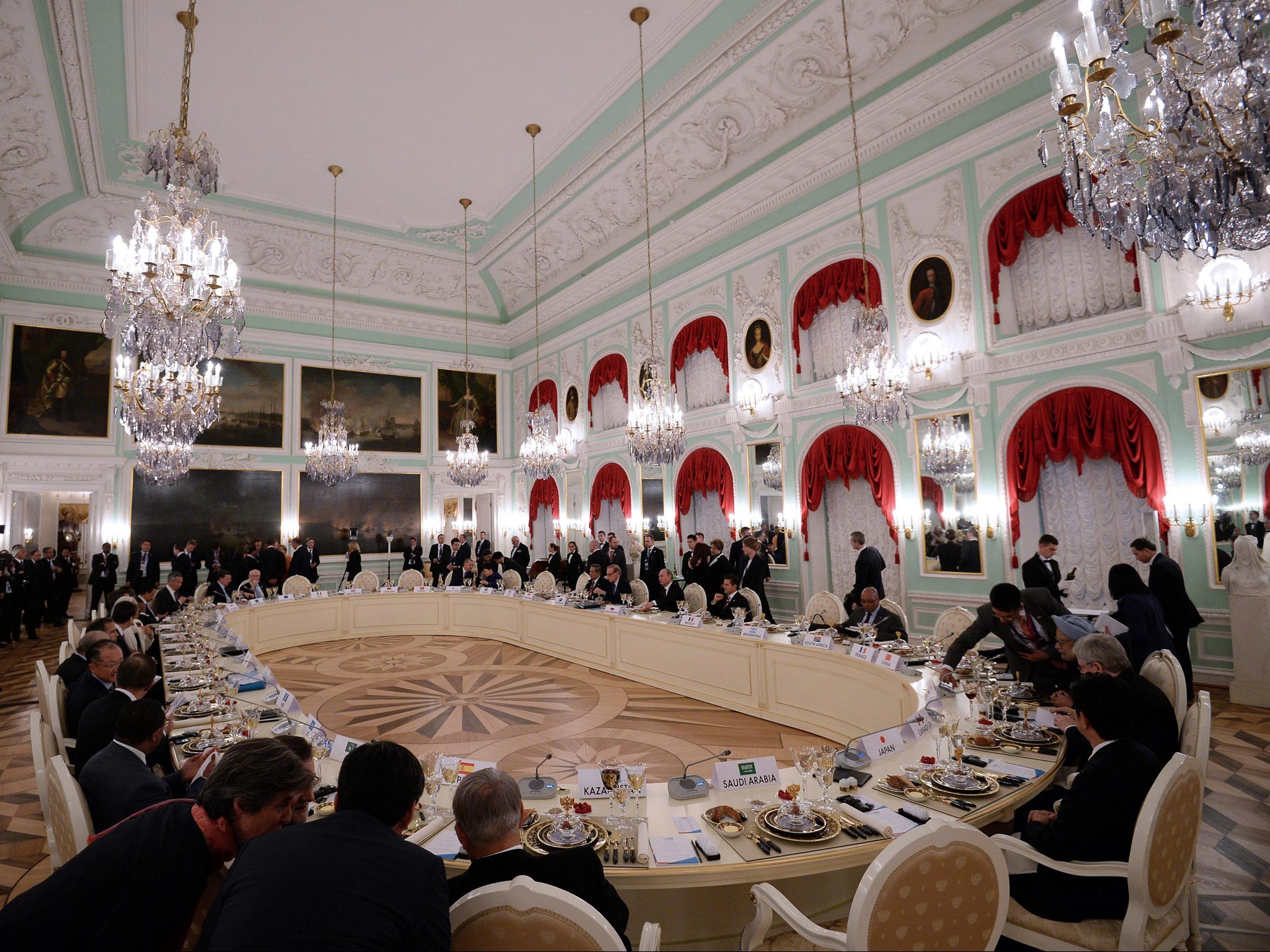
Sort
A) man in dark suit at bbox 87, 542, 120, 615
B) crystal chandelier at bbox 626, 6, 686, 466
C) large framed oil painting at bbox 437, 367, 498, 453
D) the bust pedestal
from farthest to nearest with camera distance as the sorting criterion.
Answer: large framed oil painting at bbox 437, 367, 498, 453 → man in dark suit at bbox 87, 542, 120, 615 → crystal chandelier at bbox 626, 6, 686, 466 → the bust pedestal

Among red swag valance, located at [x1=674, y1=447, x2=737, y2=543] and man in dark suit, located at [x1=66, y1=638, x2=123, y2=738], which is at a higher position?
red swag valance, located at [x1=674, y1=447, x2=737, y2=543]

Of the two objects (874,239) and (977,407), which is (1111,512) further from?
(874,239)

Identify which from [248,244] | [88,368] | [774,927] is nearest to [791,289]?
[774,927]

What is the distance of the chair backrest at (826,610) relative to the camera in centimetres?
657

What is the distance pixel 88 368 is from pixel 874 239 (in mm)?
14811

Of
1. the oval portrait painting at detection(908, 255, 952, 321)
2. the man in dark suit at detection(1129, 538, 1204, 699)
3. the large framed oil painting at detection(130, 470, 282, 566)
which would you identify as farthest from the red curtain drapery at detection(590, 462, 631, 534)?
the man in dark suit at detection(1129, 538, 1204, 699)

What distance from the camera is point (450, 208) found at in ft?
41.9

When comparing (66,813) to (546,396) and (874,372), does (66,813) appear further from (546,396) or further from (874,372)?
(546,396)

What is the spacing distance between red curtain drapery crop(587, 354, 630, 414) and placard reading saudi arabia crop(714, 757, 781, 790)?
11.1 m

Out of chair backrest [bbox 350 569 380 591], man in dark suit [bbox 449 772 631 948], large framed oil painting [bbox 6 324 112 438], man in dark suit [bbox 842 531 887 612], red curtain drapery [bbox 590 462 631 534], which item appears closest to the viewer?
man in dark suit [bbox 449 772 631 948]

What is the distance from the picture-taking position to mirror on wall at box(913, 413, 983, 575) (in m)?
7.87

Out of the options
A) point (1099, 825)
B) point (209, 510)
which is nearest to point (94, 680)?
point (1099, 825)

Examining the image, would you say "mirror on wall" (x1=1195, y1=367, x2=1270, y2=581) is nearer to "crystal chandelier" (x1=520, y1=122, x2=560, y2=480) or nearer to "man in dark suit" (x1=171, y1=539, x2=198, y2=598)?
"crystal chandelier" (x1=520, y1=122, x2=560, y2=480)

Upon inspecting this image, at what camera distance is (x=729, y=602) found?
6.83 metres
